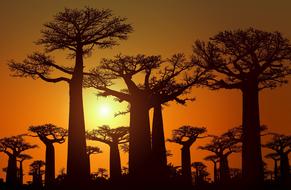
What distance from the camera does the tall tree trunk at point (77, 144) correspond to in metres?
27.9

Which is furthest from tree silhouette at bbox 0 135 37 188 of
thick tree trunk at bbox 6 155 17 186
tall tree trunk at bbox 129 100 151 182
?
tall tree trunk at bbox 129 100 151 182

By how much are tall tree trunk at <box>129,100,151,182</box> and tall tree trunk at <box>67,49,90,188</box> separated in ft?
10.0

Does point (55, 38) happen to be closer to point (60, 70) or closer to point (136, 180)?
point (60, 70)

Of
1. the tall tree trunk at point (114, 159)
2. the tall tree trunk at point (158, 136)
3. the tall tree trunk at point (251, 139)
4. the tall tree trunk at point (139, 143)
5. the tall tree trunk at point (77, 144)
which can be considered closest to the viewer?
the tall tree trunk at point (77, 144)

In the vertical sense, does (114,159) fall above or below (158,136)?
below

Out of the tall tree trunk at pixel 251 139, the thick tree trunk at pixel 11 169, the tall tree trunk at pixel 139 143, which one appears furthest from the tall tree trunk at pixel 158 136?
the thick tree trunk at pixel 11 169

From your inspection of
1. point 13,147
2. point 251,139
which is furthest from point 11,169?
point 251,139

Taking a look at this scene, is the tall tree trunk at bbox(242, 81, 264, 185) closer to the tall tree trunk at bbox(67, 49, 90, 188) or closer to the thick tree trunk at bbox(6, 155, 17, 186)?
the tall tree trunk at bbox(67, 49, 90, 188)

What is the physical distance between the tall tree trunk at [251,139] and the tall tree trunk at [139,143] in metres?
4.32

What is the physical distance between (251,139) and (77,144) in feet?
23.9

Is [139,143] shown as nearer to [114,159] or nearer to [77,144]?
[77,144]

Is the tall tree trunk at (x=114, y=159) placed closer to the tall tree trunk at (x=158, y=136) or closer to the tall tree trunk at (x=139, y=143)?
the tall tree trunk at (x=158, y=136)

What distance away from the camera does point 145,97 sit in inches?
1252

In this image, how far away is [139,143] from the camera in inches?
1217
